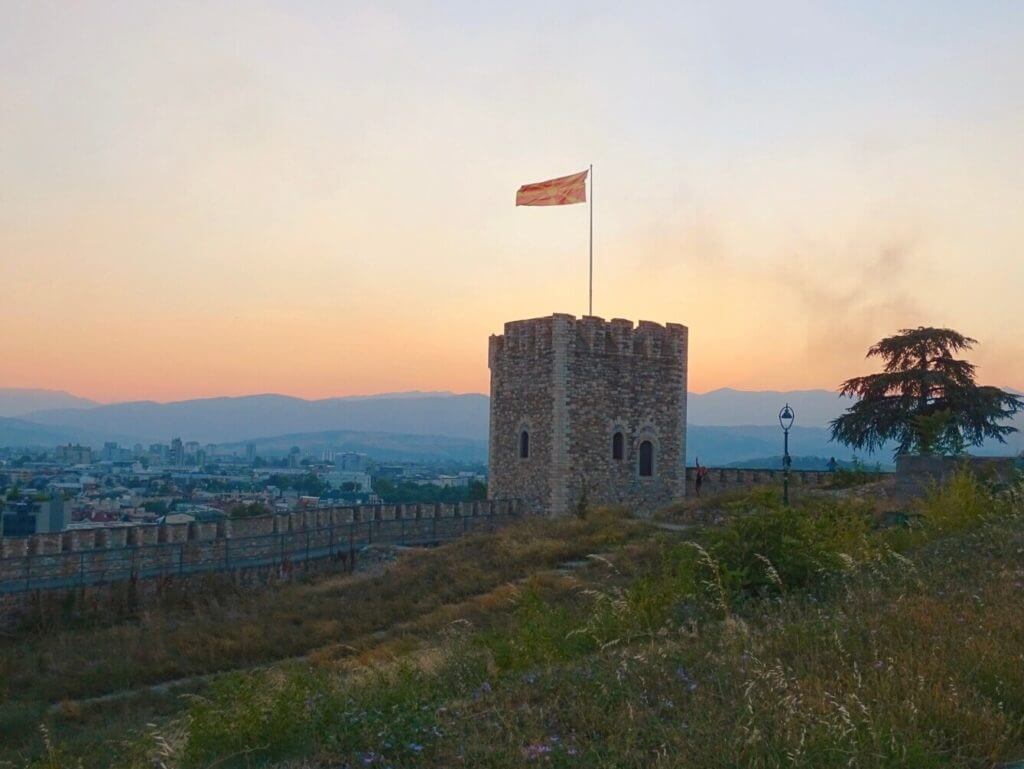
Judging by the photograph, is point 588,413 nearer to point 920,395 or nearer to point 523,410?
point 523,410

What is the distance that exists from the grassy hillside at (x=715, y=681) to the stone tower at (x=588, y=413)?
1426 cm

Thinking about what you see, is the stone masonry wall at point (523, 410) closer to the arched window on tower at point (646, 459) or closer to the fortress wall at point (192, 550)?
the fortress wall at point (192, 550)

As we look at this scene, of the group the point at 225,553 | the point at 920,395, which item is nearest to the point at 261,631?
the point at 225,553

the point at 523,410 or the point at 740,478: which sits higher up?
the point at 523,410

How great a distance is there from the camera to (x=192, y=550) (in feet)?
65.5

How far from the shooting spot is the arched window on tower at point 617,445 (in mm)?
26969

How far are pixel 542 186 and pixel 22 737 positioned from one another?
20.8 meters

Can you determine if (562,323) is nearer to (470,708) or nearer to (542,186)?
(542,186)

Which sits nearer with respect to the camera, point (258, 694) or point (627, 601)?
point (258, 694)

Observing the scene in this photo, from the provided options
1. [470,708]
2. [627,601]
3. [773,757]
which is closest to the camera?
[773,757]

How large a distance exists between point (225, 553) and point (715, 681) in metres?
17.0

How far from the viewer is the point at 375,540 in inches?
979

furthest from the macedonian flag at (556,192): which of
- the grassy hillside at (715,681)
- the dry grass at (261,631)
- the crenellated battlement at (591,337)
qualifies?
the grassy hillside at (715,681)

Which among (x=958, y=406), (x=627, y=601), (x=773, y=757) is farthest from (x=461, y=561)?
(x=958, y=406)
